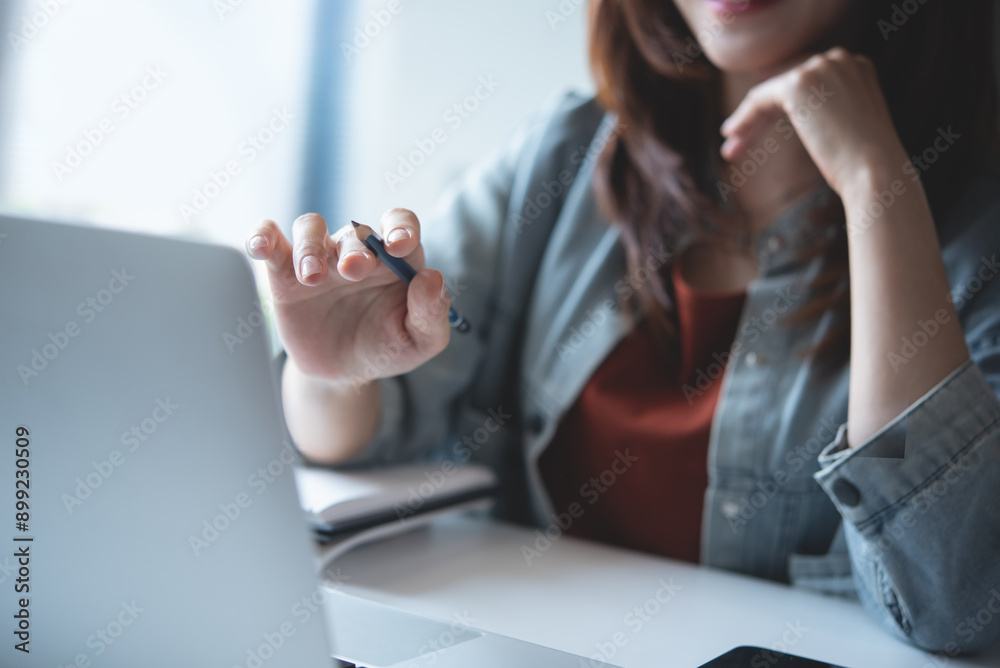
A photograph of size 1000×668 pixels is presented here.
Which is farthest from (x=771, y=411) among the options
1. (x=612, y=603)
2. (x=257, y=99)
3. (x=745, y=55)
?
(x=257, y=99)

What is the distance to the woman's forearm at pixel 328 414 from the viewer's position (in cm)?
71

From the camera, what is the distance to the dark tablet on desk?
48cm

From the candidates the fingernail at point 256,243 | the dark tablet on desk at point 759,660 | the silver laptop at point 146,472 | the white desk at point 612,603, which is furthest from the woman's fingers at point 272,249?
the dark tablet on desk at point 759,660

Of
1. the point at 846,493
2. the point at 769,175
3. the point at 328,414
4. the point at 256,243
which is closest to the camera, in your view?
the point at 256,243

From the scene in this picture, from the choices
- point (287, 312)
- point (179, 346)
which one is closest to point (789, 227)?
point (287, 312)

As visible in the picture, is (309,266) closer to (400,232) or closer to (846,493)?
(400,232)

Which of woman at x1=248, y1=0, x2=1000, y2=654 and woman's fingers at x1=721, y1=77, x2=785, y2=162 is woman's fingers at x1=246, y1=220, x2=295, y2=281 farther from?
woman's fingers at x1=721, y1=77, x2=785, y2=162

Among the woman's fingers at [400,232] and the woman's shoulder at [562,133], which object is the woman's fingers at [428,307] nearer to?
the woman's fingers at [400,232]

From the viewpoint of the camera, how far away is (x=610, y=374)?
33.4 inches

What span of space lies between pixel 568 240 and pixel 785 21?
35 centimetres

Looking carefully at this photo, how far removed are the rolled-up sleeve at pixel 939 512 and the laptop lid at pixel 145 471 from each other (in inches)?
18.1

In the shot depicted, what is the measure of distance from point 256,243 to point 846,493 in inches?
20.1

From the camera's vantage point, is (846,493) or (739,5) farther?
(739,5)

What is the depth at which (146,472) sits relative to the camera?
36cm
